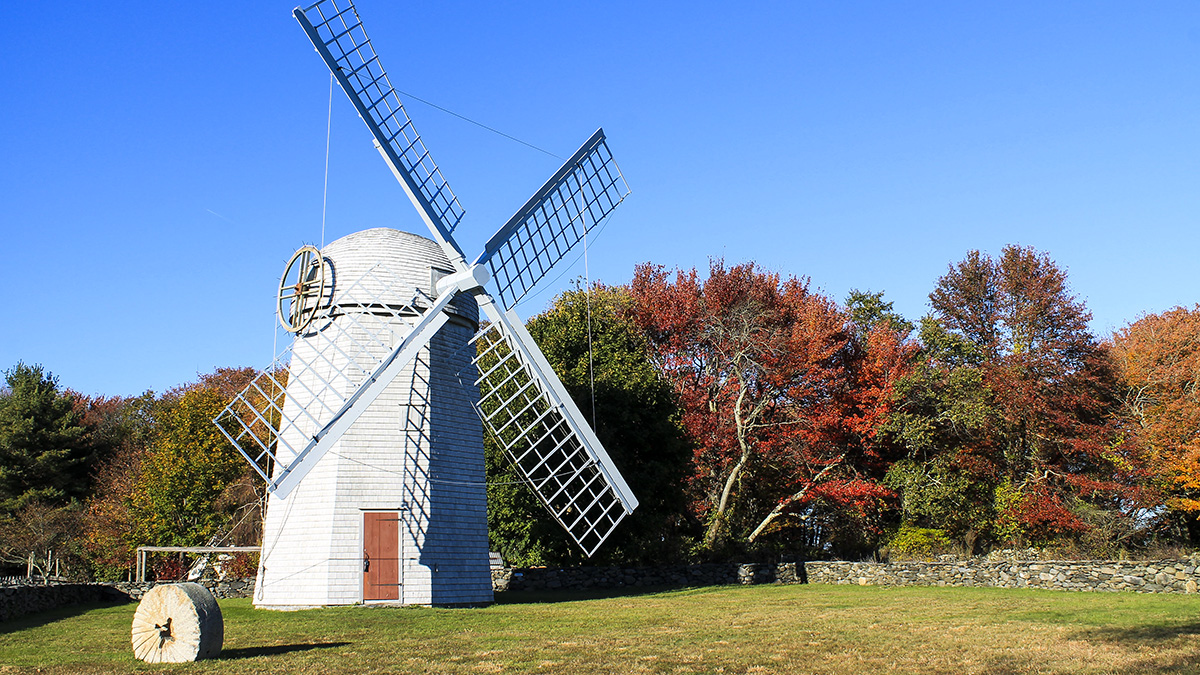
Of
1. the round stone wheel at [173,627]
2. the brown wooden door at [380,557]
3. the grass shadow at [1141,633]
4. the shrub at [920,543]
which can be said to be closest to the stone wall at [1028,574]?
the shrub at [920,543]

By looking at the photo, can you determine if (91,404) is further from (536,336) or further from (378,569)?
(378,569)

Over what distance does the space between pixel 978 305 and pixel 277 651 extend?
29.7 metres

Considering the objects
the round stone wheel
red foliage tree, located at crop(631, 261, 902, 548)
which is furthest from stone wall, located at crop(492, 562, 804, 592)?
the round stone wheel

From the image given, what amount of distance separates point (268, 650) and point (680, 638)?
512 cm

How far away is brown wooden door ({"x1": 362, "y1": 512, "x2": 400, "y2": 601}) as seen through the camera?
642 inches

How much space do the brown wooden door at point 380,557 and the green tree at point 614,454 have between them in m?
8.00

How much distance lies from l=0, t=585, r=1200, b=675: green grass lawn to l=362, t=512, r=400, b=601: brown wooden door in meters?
0.89

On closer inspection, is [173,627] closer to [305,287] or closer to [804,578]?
[305,287]

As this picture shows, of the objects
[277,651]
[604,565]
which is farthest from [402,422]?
[604,565]

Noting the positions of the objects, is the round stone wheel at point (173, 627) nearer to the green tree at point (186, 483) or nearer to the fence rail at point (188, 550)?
the fence rail at point (188, 550)

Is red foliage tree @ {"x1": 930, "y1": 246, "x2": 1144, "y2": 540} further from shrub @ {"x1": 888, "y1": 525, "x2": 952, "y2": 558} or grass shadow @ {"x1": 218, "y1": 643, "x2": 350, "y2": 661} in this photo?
grass shadow @ {"x1": 218, "y1": 643, "x2": 350, "y2": 661}

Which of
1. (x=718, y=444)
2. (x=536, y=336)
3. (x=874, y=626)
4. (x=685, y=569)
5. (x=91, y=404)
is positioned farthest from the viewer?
(x=91, y=404)

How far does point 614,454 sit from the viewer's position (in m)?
25.9

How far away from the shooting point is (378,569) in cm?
1642
